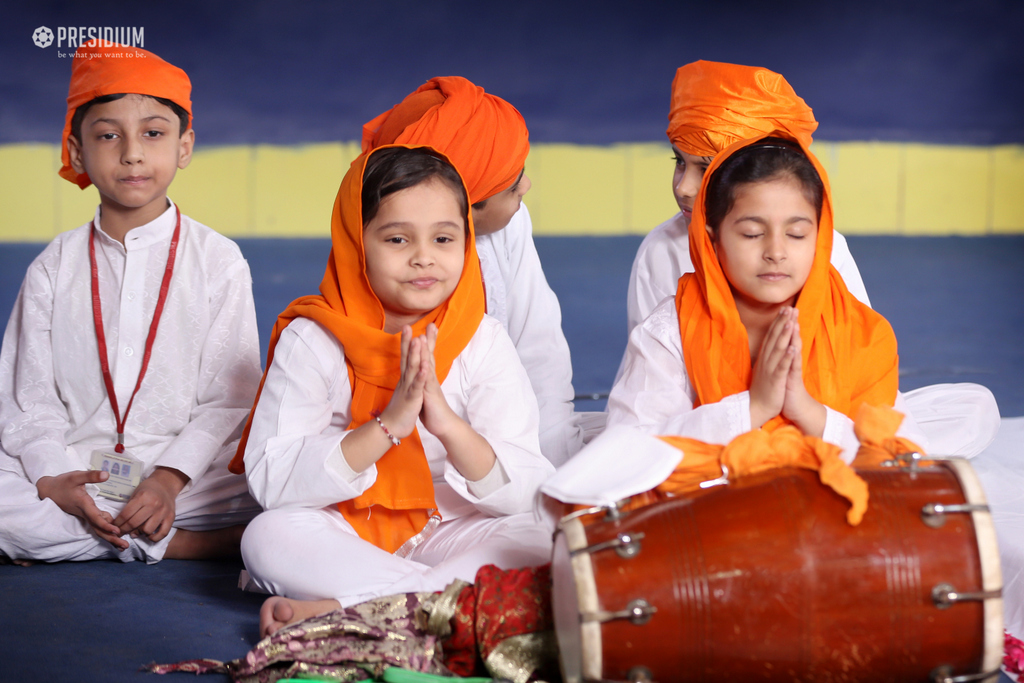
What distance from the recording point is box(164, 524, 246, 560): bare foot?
230 cm

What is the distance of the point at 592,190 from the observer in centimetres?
934

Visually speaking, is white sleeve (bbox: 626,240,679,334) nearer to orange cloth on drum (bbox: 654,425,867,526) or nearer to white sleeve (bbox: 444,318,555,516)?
white sleeve (bbox: 444,318,555,516)

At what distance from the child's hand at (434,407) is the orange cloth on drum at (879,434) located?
747 millimetres

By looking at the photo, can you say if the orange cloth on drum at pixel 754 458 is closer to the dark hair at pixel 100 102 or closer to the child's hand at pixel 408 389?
the child's hand at pixel 408 389

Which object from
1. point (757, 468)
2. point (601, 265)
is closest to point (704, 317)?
point (757, 468)

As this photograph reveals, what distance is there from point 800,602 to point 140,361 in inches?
70.2

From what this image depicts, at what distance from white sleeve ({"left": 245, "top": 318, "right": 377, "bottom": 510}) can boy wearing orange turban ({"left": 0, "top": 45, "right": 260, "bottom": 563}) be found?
0.47m

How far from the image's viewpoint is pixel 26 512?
2172 mm

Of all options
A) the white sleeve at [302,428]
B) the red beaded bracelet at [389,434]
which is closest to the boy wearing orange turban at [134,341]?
the white sleeve at [302,428]

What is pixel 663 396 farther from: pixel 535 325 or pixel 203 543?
pixel 203 543

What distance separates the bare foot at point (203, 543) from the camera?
2305 millimetres

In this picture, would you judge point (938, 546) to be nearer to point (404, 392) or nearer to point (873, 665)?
point (873, 665)

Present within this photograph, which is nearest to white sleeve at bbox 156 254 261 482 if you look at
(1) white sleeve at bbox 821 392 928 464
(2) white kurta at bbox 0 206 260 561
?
(2) white kurta at bbox 0 206 260 561

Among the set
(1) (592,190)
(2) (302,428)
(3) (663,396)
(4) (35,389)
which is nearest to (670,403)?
(3) (663,396)
